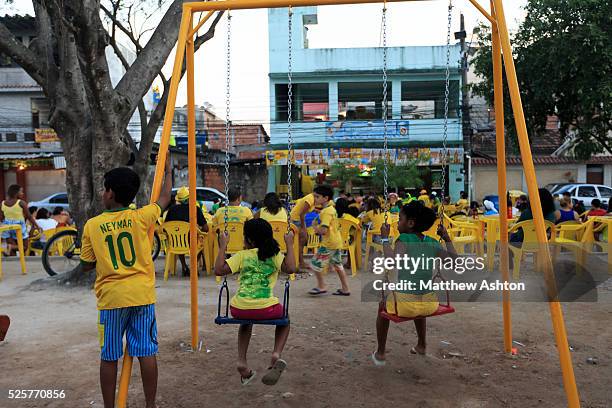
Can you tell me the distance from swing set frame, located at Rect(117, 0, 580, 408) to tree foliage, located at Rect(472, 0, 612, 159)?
898 centimetres

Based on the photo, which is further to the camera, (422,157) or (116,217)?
(422,157)

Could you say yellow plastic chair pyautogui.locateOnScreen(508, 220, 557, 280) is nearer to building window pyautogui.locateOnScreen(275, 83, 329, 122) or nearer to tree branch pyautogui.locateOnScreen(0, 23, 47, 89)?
tree branch pyautogui.locateOnScreen(0, 23, 47, 89)

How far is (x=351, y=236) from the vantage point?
8.98 metres

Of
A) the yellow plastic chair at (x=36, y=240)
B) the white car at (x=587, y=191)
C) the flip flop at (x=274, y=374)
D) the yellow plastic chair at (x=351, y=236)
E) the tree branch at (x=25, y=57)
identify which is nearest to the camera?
the flip flop at (x=274, y=374)

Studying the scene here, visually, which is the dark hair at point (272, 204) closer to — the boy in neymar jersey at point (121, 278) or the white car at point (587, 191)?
the boy in neymar jersey at point (121, 278)

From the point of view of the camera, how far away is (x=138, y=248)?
127 inches

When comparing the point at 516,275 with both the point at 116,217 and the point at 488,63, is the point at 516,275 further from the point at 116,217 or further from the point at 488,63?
the point at 488,63

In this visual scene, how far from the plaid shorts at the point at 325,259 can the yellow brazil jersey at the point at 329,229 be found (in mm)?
68

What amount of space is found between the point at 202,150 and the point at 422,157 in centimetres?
1103

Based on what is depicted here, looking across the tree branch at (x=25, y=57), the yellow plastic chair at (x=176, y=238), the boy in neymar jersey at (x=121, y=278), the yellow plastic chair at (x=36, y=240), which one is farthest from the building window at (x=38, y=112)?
the boy in neymar jersey at (x=121, y=278)

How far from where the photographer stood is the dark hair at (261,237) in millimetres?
3812

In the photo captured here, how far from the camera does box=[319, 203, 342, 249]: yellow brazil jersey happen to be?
272 inches

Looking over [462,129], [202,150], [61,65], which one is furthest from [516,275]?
[202,150]

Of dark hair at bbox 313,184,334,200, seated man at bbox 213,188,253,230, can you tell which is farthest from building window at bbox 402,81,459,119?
dark hair at bbox 313,184,334,200
